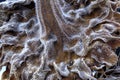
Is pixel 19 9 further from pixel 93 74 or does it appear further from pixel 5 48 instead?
pixel 93 74

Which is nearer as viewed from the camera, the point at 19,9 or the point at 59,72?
the point at 59,72

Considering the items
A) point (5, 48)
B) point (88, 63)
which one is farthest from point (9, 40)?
point (88, 63)

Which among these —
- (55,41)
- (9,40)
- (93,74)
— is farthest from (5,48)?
(93,74)

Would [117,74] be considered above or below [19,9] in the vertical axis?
below

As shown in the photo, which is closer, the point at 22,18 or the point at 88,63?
the point at 88,63

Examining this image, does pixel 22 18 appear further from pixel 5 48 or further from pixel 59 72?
pixel 59 72

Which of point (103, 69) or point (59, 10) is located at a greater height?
point (59, 10)
